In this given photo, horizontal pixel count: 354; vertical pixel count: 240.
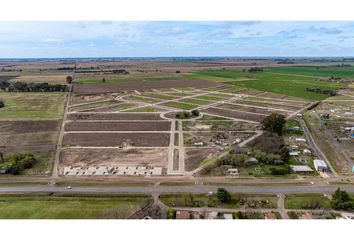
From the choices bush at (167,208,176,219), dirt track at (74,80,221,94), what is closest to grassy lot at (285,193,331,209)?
bush at (167,208,176,219)

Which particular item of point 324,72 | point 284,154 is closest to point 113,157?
point 284,154

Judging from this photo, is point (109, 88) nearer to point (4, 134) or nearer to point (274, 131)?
point (4, 134)

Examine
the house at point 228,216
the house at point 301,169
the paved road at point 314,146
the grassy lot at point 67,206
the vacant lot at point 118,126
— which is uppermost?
the vacant lot at point 118,126

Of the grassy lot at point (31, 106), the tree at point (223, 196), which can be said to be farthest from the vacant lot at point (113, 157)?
the grassy lot at point (31, 106)

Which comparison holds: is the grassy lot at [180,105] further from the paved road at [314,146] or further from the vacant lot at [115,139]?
the paved road at [314,146]

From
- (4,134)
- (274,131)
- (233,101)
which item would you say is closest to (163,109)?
(233,101)
